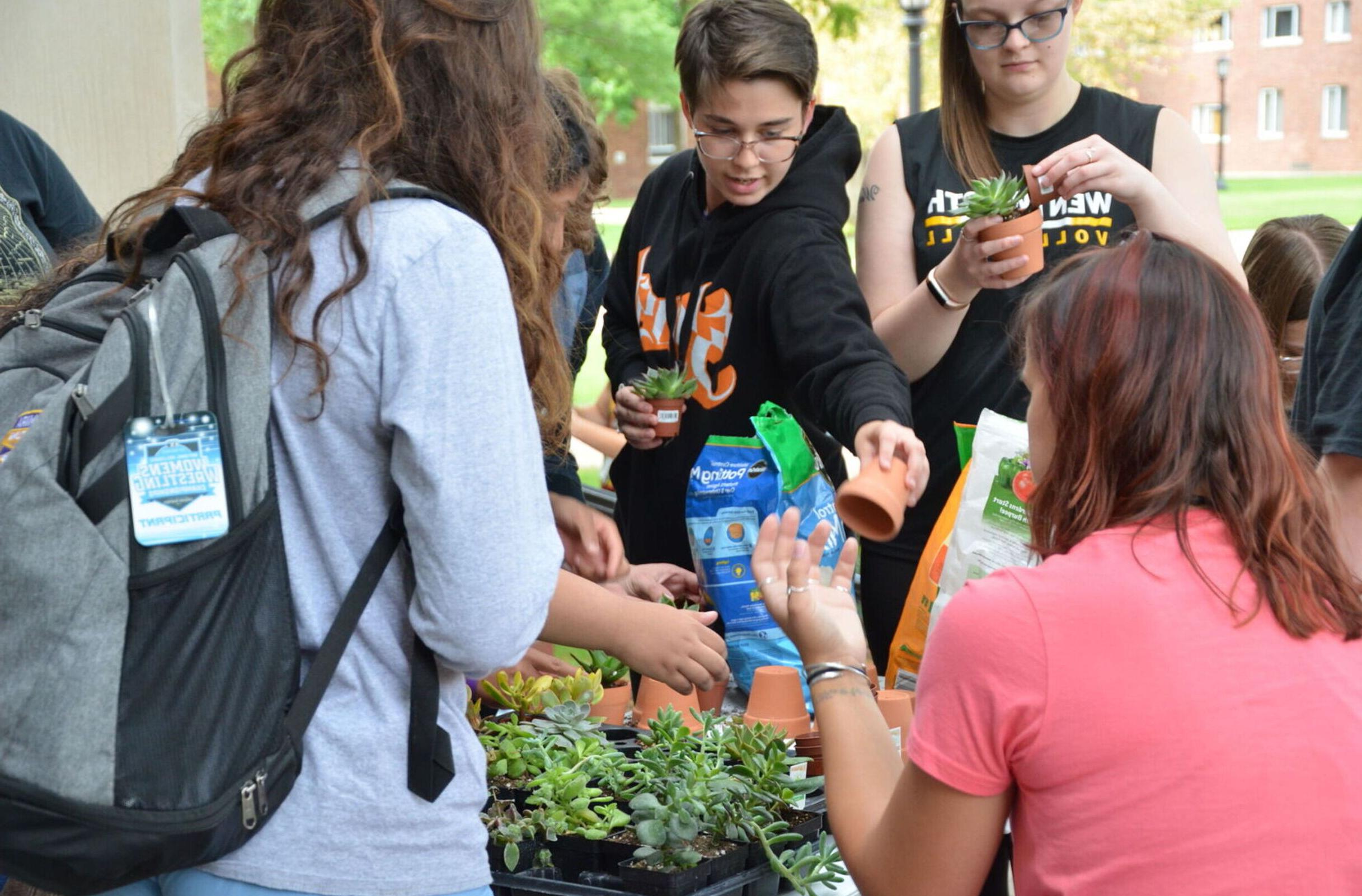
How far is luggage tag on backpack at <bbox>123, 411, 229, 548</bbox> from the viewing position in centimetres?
105

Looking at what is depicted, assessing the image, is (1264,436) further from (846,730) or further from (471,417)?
(471,417)

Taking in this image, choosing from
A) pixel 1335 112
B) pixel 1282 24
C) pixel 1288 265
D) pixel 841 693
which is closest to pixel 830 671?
pixel 841 693

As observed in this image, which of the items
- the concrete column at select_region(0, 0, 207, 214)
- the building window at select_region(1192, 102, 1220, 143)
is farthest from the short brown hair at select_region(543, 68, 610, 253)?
the building window at select_region(1192, 102, 1220, 143)

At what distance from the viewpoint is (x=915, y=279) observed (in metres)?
2.44

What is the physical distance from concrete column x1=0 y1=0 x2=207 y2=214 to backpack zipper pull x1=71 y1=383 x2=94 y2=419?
2.93 m

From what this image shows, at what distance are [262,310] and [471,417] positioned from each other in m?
0.19

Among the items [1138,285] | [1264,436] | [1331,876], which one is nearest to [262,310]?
[1138,285]

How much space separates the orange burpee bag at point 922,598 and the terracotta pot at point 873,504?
0.38 meters

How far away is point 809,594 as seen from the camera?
1515 mm

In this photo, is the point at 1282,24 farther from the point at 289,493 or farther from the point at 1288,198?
the point at 289,493

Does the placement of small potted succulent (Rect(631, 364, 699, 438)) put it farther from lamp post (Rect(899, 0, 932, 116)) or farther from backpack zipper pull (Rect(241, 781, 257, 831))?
lamp post (Rect(899, 0, 932, 116))

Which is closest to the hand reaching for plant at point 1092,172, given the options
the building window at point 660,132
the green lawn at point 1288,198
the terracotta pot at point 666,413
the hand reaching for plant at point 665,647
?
the terracotta pot at point 666,413

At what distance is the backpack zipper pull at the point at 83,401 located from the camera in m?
1.07

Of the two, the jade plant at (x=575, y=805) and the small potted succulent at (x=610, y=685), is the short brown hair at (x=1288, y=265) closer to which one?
the small potted succulent at (x=610, y=685)
